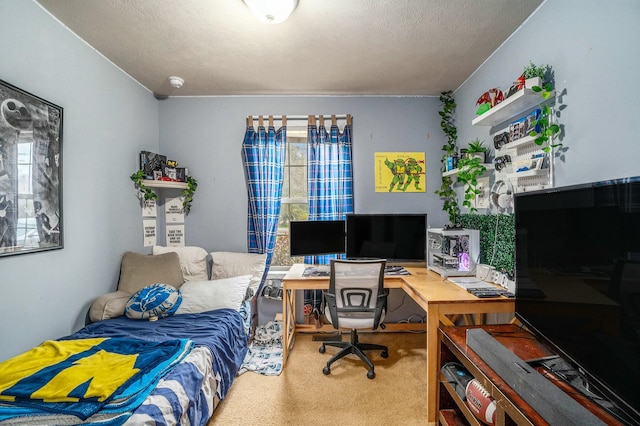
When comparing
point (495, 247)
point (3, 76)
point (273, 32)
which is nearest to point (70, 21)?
point (3, 76)

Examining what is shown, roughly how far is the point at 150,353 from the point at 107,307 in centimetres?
86

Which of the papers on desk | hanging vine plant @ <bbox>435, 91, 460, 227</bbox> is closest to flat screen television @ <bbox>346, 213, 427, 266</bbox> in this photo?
hanging vine plant @ <bbox>435, 91, 460, 227</bbox>

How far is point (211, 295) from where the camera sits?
2.41 metres

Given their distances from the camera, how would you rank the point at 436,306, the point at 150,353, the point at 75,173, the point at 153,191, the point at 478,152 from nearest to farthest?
1. the point at 150,353
2. the point at 436,306
3. the point at 75,173
4. the point at 478,152
5. the point at 153,191

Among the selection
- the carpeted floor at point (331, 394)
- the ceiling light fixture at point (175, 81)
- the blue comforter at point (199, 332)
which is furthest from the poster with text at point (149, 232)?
the carpeted floor at point (331, 394)

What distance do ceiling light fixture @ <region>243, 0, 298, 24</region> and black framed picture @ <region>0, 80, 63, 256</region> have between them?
1.45 metres

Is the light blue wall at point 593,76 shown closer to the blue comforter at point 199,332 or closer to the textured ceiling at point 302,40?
the textured ceiling at point 302,40

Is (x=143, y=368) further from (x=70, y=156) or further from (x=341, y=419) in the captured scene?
(x=70, y=156)

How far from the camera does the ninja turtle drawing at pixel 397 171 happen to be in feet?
10.1

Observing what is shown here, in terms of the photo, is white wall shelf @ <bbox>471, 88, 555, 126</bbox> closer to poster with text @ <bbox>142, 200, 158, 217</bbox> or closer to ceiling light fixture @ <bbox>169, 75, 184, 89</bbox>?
ceiling light fixture @ <bbox>169, 75, 184, 89</bbox>

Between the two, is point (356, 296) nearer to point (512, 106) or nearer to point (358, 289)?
point (358, 289)

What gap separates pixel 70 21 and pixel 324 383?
317 centimetres

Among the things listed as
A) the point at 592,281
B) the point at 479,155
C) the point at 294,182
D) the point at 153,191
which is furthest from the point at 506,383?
the point at 153,191

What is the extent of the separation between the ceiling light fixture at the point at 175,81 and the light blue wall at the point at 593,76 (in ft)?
9.33
